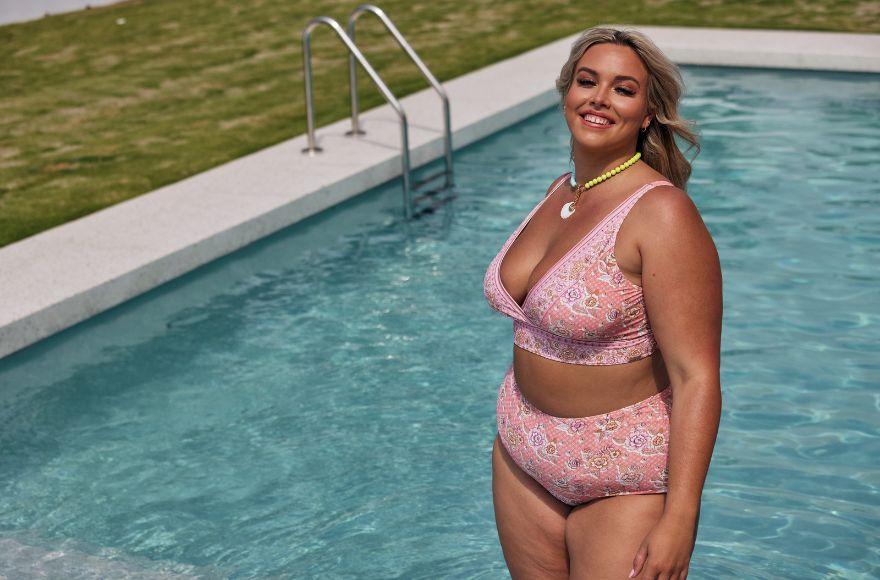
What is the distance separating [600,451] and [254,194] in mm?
5823

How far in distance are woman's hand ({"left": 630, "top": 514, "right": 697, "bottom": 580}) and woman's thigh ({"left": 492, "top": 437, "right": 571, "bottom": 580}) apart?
39cm

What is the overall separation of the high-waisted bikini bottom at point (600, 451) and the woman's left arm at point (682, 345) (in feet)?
0.48

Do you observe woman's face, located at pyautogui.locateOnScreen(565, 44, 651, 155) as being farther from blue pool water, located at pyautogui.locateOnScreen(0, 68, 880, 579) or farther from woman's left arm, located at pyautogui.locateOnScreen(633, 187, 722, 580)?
blue pool water, located at pyautogui.locateOnScreen(0, 68, 880, 579)

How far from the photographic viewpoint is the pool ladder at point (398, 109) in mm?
8516

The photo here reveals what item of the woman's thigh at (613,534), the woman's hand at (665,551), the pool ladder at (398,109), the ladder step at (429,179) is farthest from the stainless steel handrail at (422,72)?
the woman's hand at (665,551)

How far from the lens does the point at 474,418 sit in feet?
19.5

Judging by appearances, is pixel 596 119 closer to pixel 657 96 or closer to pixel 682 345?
pixel 657 96

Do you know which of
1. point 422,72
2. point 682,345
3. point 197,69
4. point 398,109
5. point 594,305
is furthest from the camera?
point 197,69

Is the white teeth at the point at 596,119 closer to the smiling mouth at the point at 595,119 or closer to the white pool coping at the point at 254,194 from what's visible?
the smiling mouth at the point at 595,119

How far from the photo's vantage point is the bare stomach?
2.78 m

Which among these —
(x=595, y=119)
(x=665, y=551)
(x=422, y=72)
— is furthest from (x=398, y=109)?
(x=665, y=551)

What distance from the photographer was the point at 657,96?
9.03 ft

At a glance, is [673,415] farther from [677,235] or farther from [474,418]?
[474,418]

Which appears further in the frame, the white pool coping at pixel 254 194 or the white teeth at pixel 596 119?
the white pool coping at pixel 254 194
